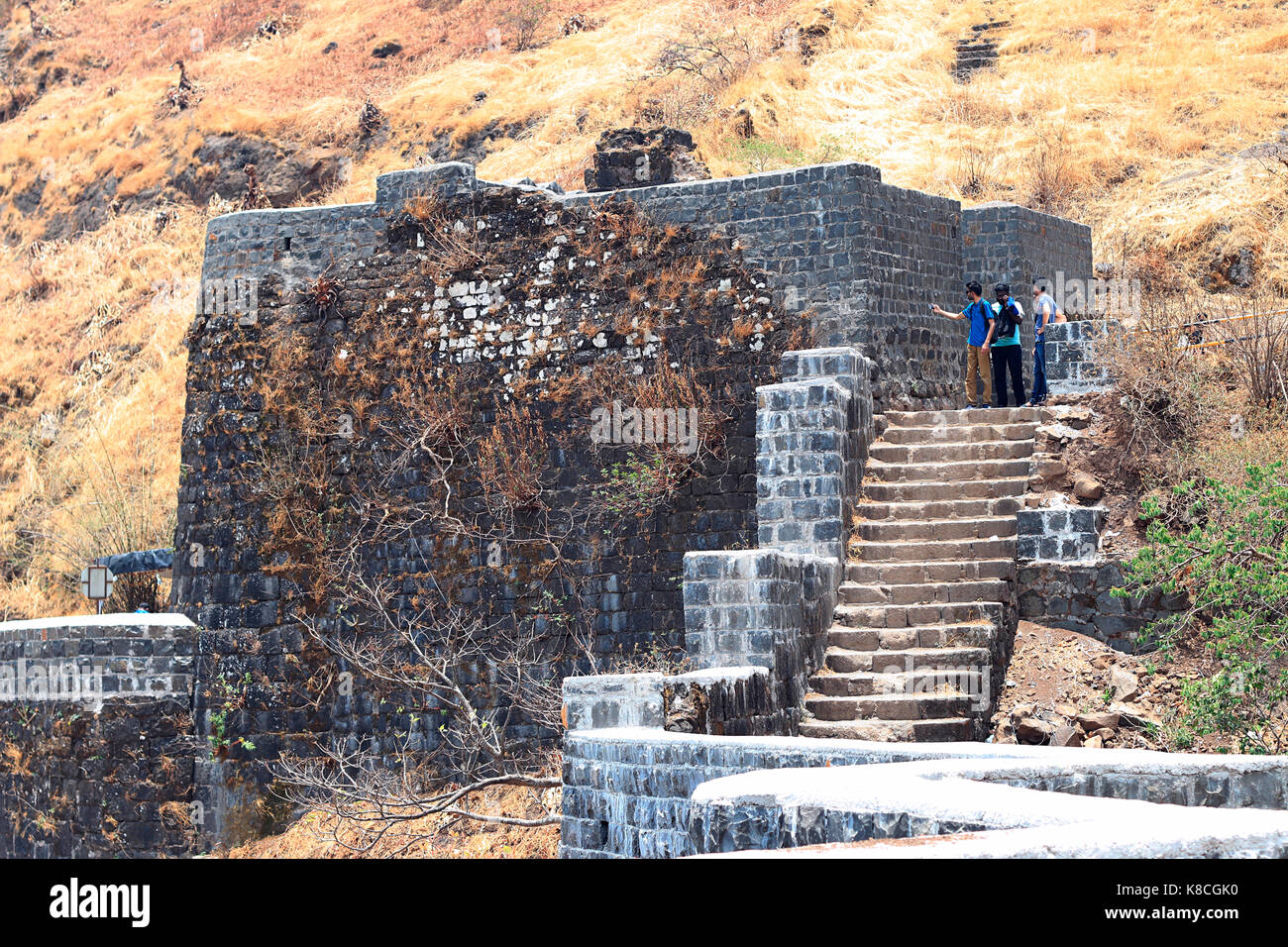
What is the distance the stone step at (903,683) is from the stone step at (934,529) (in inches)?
52.0

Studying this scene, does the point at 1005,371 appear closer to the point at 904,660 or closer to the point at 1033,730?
the point at 904,660

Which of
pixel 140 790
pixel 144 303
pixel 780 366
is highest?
pixel 144 303

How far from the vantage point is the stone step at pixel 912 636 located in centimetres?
1216

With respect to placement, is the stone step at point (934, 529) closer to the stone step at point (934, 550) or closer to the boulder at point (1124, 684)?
the stone step at point (934, 550)

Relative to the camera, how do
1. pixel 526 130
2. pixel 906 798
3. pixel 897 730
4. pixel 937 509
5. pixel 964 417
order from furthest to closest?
pixel 526 130, pixel 964 417, pixel 937 509, pixel 897 730, pixel 906 798

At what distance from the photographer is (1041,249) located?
54.3 feet

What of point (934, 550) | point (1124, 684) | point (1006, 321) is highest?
point (1006, 321)

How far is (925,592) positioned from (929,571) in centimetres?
24

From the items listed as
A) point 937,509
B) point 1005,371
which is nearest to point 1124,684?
point 937,509

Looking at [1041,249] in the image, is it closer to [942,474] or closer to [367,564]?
[942,474]

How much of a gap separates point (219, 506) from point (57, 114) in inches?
958

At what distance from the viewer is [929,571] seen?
1285cm
